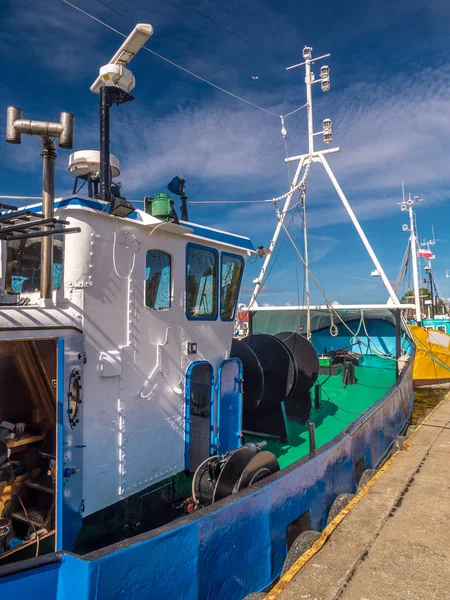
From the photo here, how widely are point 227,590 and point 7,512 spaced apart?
6.71 ft

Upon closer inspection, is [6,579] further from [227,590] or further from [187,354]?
[187,354]

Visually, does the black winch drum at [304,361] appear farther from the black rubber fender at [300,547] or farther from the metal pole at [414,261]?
the metal pole at [414,261]

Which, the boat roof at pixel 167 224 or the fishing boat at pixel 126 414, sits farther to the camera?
the boat roof at pixel 167 224

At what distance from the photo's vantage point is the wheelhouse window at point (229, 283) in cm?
587

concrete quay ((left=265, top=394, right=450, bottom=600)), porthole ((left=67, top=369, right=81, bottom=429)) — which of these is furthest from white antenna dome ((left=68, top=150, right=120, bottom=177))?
concrete quay ((left=265, top=394, right=450, bottom=600))

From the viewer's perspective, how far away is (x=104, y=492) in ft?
13.4

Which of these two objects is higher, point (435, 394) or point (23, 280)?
point (23, 280)

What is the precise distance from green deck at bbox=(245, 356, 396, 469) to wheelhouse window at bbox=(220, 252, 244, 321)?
230cm

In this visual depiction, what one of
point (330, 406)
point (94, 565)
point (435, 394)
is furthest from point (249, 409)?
point (435, 394)

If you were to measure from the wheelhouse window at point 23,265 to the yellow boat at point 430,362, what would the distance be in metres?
13.5

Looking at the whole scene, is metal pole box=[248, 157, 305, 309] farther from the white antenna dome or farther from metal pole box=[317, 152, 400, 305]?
the white antenna dome

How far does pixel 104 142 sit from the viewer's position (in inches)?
191

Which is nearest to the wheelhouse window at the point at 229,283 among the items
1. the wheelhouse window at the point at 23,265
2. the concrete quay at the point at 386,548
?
the wheelhouse window at the point at 23,265

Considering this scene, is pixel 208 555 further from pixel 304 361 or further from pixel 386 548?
pixel 304 361
